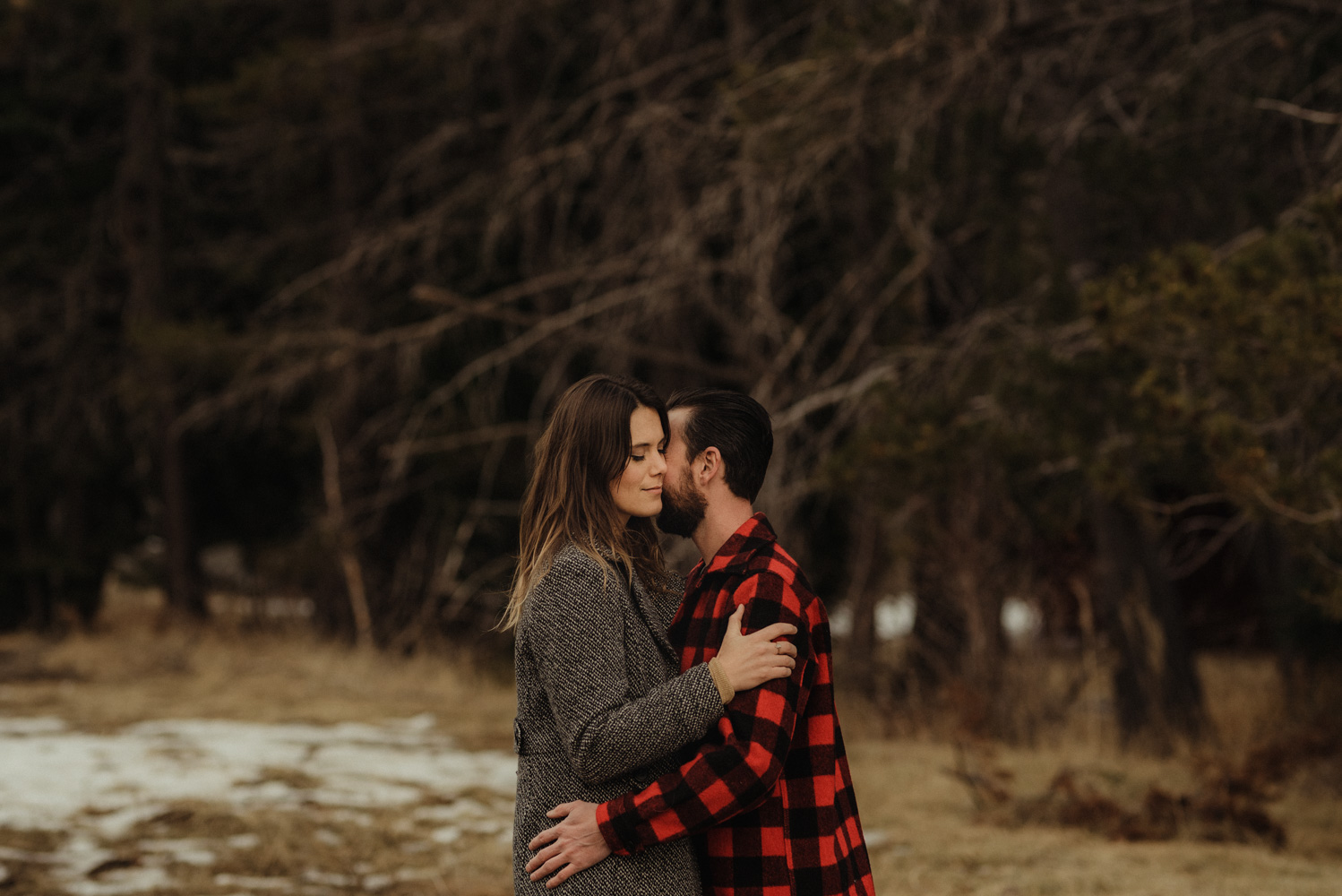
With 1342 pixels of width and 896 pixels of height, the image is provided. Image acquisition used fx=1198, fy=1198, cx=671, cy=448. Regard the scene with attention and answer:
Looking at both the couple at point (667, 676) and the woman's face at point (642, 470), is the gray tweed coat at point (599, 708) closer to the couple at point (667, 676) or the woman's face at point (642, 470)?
the couple at point (667, 676)

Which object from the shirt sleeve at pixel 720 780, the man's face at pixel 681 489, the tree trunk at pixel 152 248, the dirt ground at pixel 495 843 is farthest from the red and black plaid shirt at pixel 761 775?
the tree trunk at pixel 152 248

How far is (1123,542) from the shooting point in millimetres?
8219

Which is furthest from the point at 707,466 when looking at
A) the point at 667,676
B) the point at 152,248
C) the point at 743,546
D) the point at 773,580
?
the point at 152,248

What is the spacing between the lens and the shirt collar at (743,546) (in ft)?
7.37

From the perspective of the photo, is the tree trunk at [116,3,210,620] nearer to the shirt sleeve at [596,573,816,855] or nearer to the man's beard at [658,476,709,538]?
the man's beard at [658,476,709,538]

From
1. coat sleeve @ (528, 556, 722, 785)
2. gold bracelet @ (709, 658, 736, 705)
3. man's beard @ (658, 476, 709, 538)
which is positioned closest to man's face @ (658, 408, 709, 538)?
man's beard @ (658, 476, 709, 538)

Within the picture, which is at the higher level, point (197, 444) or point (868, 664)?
point (197, 444)

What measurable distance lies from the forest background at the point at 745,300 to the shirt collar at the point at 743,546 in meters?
2.87

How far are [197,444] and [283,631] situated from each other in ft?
11.5

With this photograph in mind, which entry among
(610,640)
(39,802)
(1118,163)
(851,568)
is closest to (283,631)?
(851,568)

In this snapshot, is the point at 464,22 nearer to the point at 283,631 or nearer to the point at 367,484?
the point at 367,484

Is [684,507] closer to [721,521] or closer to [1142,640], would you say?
[721,521]

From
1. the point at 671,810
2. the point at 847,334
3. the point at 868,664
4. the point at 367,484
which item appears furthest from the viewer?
the point at 367,484

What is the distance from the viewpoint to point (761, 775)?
2.02 meters
